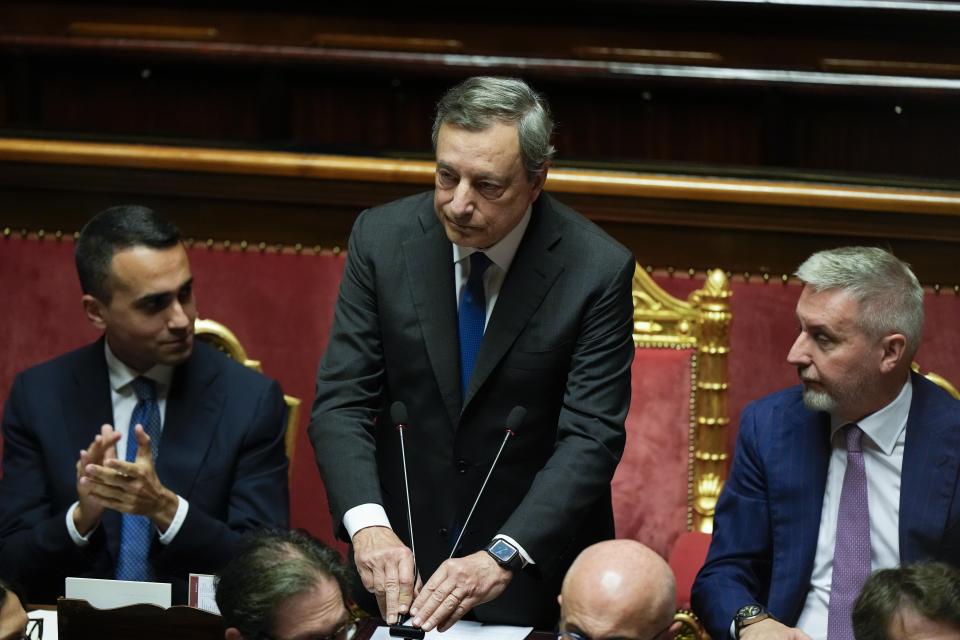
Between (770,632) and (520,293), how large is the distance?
0.53 meters

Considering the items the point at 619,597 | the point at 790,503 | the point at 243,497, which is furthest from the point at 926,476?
the point at 243,497

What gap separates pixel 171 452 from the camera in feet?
7.38

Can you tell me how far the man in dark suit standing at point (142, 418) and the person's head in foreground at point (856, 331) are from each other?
0.86 m

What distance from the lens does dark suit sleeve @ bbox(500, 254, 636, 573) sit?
174 centimetres

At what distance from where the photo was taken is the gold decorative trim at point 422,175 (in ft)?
8.55

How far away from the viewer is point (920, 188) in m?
2.62

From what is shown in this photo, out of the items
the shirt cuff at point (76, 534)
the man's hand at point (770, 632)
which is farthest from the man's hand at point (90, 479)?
the man's hand at point (770, 632)

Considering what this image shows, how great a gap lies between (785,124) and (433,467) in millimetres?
1649

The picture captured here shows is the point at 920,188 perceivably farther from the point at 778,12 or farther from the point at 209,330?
the point at 209,330

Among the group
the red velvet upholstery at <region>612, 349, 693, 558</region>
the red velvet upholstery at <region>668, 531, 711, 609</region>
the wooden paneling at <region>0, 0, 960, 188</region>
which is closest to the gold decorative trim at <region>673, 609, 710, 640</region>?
the red velvet upholstery at <region>668, 531, 711, 609</region>

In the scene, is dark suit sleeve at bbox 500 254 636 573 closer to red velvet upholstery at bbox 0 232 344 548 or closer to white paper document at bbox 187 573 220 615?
white paper document at bbox 187 573 220 615

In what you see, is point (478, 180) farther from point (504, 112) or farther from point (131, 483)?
point (131, 483)

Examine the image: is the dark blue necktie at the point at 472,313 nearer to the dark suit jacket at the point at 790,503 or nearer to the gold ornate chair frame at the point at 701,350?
the dark suit jacket at the point at 790,503

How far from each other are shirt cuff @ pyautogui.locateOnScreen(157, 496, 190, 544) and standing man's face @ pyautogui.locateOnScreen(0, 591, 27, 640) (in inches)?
19.8
